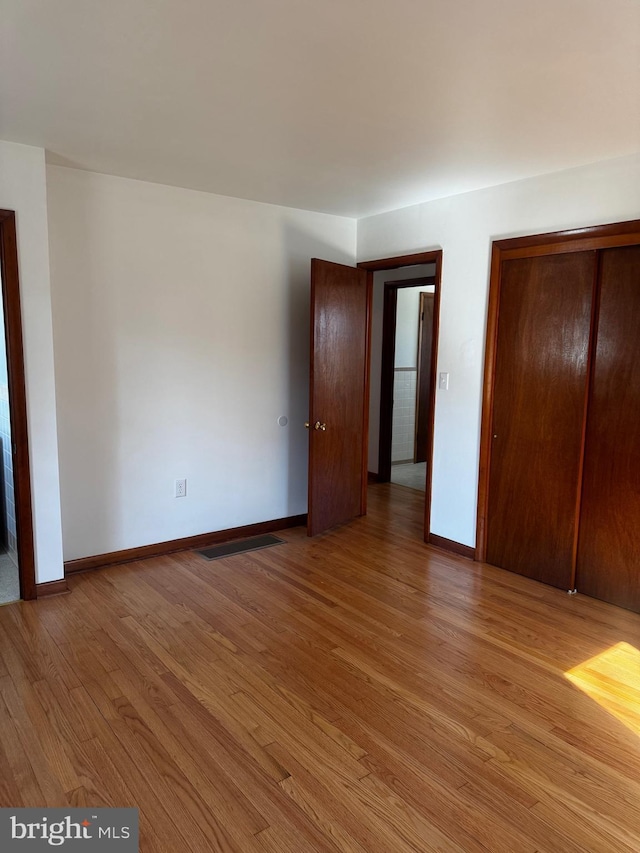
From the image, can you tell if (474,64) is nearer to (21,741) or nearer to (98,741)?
(98,741)

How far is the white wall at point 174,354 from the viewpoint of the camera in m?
3.51

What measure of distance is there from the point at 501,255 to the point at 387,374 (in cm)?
261

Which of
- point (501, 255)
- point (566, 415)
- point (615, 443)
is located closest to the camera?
point (615, 443)

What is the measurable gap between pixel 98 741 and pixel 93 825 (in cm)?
38

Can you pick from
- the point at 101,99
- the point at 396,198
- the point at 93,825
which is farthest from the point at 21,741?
the point at 396,198

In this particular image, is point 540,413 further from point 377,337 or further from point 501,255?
point 377,337

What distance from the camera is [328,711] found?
2.31 metres

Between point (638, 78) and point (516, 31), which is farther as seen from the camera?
point (638, 78)

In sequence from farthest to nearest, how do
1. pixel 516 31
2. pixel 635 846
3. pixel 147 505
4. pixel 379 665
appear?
pixel 147 505 < pixel 379 665 < pixel 516 31 < pixel 635 846

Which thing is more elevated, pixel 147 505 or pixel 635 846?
pixel 147 505

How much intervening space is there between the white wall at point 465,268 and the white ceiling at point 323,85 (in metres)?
0.20

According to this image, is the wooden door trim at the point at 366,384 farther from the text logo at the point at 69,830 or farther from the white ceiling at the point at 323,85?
the text logo at the point at 69,830

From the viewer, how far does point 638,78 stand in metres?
2.17

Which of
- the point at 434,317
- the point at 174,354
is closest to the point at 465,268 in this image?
the point at 434,317
